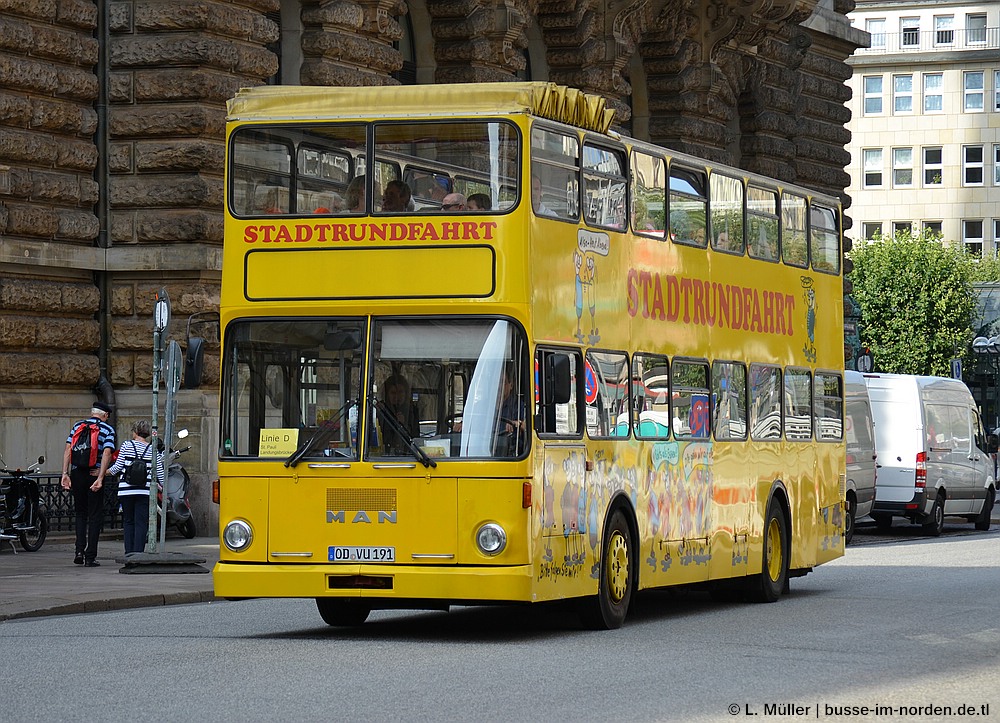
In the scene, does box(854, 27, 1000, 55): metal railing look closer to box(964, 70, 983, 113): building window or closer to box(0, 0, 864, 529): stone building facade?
box(964, 70, 983, 113): building window

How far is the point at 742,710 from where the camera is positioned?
1044 cm

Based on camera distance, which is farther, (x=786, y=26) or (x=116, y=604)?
(x=786, y=26)

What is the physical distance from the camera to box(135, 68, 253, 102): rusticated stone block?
2495cm

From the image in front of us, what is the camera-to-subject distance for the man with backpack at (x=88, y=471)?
21406 mm

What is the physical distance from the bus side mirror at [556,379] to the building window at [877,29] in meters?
96.5

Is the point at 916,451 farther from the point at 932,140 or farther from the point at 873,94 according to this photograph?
the point at 873,94

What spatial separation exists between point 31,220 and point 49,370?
69.6 inches

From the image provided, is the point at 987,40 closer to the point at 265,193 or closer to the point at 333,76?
the point at 333,76

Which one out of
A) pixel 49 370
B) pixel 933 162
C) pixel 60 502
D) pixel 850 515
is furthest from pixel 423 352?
pixel 933 162

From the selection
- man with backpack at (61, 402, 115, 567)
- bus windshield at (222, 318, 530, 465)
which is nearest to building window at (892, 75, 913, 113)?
man with backpack at (61, 402, 115, 567)

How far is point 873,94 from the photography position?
345 ft

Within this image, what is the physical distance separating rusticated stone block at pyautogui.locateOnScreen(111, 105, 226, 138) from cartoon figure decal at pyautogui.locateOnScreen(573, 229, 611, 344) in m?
10.7

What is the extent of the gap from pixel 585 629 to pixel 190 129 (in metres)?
11.7

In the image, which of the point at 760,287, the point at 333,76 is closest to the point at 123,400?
the point at 333,76
